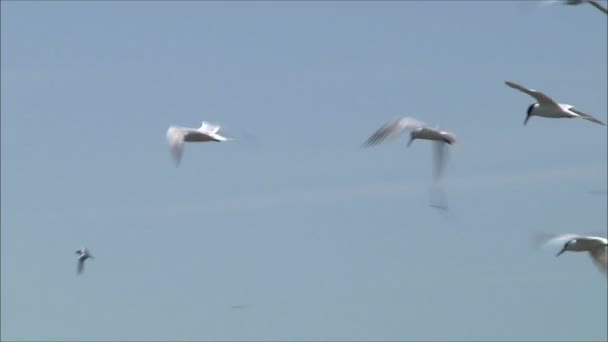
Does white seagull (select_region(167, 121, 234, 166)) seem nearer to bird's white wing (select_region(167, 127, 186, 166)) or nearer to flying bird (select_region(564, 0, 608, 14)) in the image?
bird's white wing (select_region(167, 127, 186, 166))

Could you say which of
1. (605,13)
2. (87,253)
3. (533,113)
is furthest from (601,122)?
(87,253)

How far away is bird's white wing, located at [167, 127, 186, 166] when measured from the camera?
85.2 feet

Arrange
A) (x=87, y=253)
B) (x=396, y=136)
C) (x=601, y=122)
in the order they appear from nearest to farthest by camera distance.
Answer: (x=601, y=122) → (x=396, y=136) → (x=87, y=253)

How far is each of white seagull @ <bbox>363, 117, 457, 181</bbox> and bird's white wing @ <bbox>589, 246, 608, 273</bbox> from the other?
124 inches

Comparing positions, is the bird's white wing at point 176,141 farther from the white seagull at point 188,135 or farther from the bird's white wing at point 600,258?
the bird's white wing at point 600,258

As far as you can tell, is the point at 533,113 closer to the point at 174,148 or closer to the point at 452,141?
the point at 452,141

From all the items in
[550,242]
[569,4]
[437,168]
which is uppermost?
[569,4]

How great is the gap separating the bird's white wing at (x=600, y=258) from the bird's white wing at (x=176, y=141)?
6.59 m

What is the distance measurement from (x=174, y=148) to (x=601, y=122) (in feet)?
23.5

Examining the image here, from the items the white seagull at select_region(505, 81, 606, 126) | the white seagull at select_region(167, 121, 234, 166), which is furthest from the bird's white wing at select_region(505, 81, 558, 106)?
the white seagull at select_region(167, 121, 234, 166)

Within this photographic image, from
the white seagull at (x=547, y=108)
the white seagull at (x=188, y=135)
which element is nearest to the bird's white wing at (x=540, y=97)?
the white seagull at (x=547, y=108)

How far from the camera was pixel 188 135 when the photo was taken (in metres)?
27.1

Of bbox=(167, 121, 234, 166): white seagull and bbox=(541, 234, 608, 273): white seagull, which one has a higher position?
bbox=(167, 121, 234, 166): white seagull

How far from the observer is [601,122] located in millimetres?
22703
